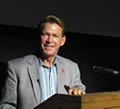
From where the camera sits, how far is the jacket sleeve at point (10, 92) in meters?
1.81

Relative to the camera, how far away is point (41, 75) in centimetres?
198

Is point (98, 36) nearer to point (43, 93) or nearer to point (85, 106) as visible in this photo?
point (43, 93)

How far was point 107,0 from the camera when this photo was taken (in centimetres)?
295

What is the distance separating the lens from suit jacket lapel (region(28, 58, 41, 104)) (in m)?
1.87

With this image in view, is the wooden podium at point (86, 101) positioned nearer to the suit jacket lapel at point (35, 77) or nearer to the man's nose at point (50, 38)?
the suit jacket lapel at point (35, 77)

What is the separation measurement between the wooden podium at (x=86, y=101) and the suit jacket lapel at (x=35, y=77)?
0.56 metres

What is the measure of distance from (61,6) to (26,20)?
42cm

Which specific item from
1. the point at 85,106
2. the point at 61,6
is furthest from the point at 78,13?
the point at 85,106

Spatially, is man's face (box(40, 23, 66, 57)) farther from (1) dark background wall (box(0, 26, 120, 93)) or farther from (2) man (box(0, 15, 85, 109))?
(1) dark background wall (box(0, 26, 120, 93))

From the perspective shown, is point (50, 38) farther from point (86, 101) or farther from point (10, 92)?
point (86, 101)

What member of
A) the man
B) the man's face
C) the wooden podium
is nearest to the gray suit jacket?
the man

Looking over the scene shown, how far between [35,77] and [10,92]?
21 centimetres

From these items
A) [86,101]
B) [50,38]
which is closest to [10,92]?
[50,38]

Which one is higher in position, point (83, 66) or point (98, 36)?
point (98, 36)
